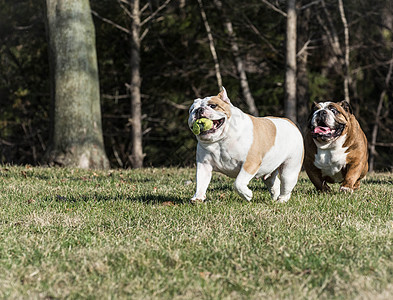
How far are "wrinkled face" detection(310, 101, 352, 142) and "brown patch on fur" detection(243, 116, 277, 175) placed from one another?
3.33 feet

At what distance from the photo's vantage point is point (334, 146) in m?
6.79

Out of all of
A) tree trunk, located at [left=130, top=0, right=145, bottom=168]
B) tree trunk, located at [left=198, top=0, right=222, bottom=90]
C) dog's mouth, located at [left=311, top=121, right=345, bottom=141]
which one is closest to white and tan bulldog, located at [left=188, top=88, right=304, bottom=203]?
dog's mouth, located at [left=311, top=121, right=345, bottom=141]

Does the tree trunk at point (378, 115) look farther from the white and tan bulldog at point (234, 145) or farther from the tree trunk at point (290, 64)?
the white and tan bulldog at point (234, 145)

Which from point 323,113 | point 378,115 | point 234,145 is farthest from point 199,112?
point 378,115

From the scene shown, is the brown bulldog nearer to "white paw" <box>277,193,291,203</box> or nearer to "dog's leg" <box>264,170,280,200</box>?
"dog's leg" <box>264,170,280,200</box>

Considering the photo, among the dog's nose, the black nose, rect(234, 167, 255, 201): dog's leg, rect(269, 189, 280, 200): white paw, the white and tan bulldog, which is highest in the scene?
the black nose

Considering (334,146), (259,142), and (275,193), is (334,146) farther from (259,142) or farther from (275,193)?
(259,142)

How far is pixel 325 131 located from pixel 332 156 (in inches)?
16.5

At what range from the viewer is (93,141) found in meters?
12.0

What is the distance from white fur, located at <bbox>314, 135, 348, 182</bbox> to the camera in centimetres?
679

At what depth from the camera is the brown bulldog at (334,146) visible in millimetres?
6613

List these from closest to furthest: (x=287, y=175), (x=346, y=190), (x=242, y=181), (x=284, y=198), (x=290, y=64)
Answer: (x=242, y=181) → (x=287, y=175) → (x=284, y=198) → (x=346, y=190) → (x=290, y=64)

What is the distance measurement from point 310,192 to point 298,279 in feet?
13.2

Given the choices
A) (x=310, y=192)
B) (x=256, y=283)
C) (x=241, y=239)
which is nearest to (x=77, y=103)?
(x=310, y=192)
